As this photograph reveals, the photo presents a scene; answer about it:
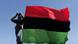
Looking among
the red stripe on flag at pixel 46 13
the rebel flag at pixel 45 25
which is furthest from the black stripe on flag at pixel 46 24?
the red stripe on flag at pixel 46 13

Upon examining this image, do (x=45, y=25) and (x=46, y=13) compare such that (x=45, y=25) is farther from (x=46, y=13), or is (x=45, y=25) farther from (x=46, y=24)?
(x=46, y=13)

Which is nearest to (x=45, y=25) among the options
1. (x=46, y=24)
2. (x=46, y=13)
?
(x=46, y=24)

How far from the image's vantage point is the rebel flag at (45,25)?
1931 centimetres

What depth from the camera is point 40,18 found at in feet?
65.4

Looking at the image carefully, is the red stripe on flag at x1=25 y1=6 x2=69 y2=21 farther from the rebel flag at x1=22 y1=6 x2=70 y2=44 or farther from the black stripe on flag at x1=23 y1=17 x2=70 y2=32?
the black stripe on flag at x1=23 y1=17 x2=70 y2=32

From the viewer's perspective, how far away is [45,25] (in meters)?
20.0

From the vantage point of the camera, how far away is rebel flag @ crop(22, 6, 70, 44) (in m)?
19.3

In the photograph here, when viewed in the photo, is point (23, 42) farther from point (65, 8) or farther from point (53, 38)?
point (65, 8)

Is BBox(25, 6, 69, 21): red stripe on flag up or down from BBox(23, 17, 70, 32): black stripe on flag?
up

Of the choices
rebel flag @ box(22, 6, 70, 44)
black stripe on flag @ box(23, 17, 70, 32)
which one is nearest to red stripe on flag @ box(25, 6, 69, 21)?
rebel flag @ box(22, 6, 70, 44)

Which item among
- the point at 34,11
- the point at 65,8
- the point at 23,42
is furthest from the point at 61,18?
the point at 23,42

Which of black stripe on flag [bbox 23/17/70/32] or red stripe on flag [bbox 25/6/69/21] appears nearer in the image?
black stripe on flag [bbox 23/17/70/32]

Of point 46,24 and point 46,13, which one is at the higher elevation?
point 46,13

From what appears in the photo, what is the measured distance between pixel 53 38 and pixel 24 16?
2.65m
